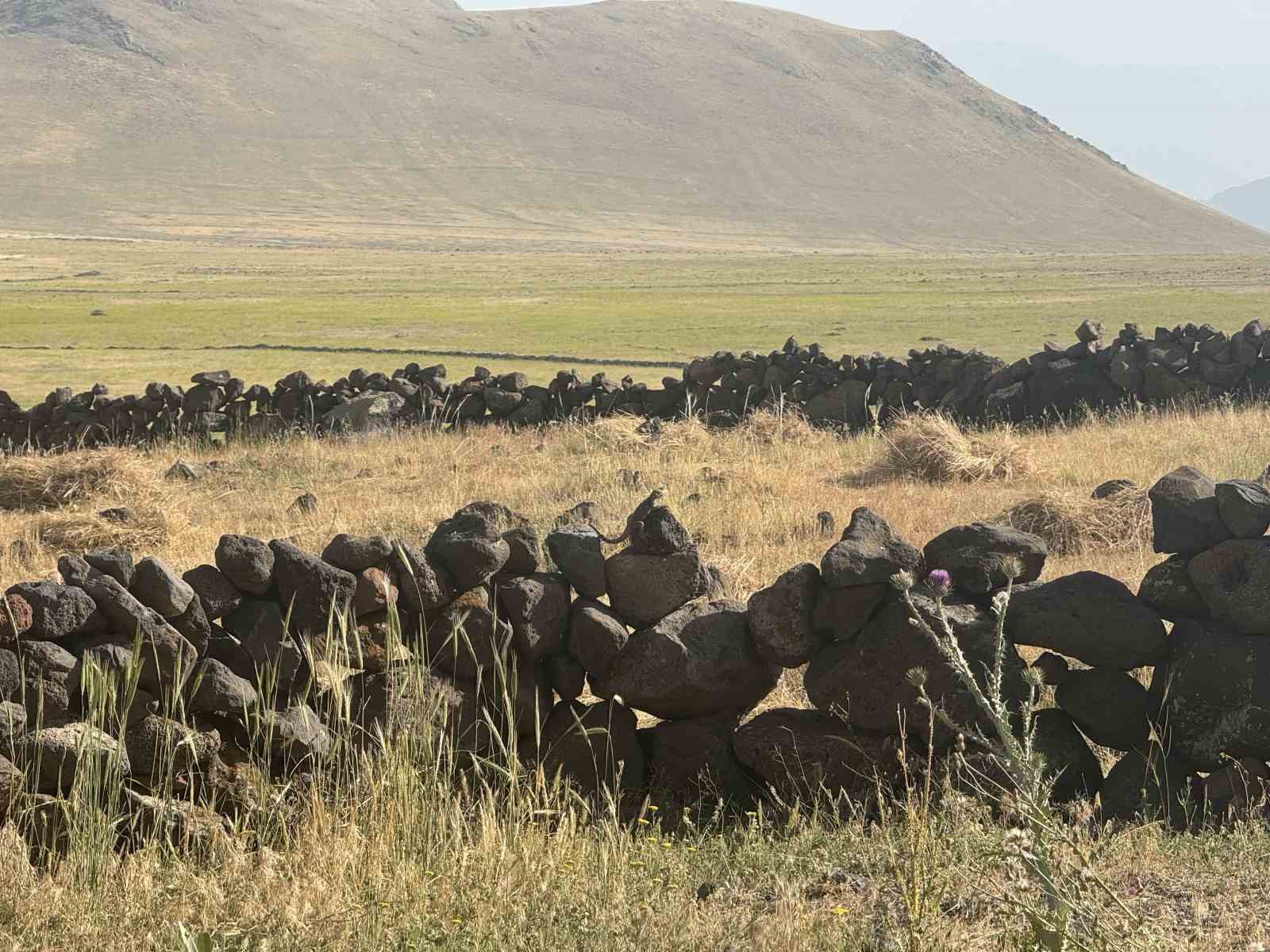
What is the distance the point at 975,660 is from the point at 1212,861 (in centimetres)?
145

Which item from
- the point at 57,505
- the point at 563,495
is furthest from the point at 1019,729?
the point at 57,505

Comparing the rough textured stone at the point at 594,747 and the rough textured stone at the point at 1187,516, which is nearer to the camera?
the rough textured stone at the point at 1187,516

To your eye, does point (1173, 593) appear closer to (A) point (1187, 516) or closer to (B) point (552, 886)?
(A) point (1187, 516)

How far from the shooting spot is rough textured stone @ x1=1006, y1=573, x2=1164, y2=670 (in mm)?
6086

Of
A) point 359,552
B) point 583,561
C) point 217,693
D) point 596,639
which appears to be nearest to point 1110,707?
point 596,639

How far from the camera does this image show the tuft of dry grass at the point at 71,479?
44.4 ft

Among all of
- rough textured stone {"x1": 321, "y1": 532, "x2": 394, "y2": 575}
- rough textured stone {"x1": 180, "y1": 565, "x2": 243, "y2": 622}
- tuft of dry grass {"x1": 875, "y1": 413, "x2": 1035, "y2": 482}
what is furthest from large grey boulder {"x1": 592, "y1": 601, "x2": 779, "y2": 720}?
tuft of dry grass {"x1": 875, "y1": 413, "x2": 1035, "y2": 482}

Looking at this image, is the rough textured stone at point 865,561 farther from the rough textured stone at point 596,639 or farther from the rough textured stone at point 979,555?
the rough textured stone at point 596,639

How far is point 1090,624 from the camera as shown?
611cm

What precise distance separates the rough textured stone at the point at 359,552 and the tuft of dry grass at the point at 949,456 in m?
8.64

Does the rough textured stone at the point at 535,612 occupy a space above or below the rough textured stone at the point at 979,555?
below

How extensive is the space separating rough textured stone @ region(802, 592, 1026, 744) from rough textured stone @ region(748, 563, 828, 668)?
0.53ft

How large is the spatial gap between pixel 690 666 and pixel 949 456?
819 cm

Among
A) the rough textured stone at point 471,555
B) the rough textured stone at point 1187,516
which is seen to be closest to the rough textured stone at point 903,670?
the rough textured stone at point 1187,516
